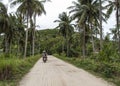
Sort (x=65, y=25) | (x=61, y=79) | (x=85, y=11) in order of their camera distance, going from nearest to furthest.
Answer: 1. (x=61, y=79)
2. (x=85, y=11)
3. (x=65, y=25)

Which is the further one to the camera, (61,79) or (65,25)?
(65,25)

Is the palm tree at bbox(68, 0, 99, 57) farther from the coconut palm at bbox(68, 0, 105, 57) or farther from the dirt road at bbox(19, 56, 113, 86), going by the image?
the dirt road at bbox(19, 56, 113, 86)

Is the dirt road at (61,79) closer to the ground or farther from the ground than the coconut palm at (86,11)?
closer to the ground

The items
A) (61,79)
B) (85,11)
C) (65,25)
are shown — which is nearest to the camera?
(61,79)

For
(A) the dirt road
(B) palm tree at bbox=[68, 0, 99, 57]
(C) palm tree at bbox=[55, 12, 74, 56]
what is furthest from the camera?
(C) palm tree at bbox=[55, 12, 74, 56]

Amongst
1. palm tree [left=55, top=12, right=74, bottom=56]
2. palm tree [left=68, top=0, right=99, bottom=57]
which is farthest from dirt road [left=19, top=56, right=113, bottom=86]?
palm tree [left=55, top=12, right=74, bottom=56]

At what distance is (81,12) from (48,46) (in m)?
84.9

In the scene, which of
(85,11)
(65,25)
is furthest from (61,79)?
(65,25)

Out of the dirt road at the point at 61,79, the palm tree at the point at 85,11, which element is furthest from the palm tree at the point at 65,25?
the dirt road at the point at 61,79

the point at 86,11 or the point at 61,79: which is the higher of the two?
the point at 86,11

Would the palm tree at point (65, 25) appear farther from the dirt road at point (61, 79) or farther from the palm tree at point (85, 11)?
the dirt road at point (61, 79)

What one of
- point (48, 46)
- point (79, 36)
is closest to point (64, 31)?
point (79, 36)

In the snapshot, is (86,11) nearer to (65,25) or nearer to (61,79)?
(65,25)

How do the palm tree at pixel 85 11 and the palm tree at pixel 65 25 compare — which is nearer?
the palm tree at pixel 85 11
